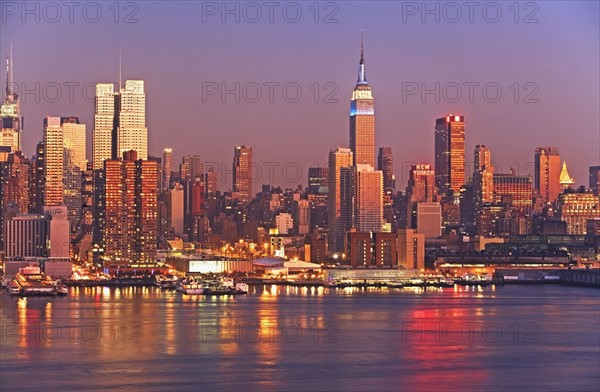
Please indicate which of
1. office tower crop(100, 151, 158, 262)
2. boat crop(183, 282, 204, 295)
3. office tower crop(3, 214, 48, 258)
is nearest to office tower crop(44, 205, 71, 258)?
office tower crop(3, 214, 48, 258)

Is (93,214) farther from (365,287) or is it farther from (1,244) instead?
(365,287)

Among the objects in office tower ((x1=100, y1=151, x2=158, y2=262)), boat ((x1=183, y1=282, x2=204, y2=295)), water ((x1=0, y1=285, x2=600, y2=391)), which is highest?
office tower ((x1=100, y1=151, x2=158, y2=262))

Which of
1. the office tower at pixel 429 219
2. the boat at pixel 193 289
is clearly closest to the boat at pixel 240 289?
the boat at pixel 193 289

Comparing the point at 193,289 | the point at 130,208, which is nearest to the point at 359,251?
the point at 130,208

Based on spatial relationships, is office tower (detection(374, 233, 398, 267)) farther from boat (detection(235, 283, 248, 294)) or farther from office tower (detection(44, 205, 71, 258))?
boat (detection(235, 283, 248, 294))

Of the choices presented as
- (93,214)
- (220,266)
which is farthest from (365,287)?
(93,214)
